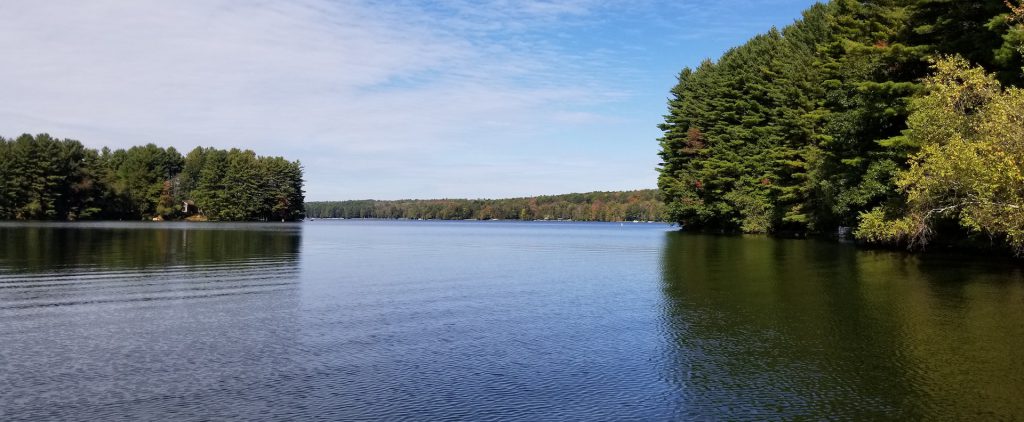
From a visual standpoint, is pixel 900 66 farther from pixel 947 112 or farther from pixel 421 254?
pixel 421 254

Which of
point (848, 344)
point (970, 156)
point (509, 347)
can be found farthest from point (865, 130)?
point (509, 347)

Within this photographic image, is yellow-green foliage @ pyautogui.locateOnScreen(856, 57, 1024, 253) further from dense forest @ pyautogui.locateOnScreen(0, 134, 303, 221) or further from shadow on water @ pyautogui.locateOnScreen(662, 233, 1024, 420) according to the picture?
dense forest @ pyautogui.locateOnScreen(0, 134, 303, 221)

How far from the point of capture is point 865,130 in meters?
43.3

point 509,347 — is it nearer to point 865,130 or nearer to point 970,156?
point 970,156

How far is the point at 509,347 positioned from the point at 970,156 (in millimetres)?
20177

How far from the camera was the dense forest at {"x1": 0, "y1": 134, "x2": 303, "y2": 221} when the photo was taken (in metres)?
130

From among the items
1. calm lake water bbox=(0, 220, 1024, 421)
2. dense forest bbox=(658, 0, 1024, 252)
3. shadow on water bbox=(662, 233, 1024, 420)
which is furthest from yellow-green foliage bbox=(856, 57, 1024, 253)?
calm lake water bbox=(0, 220, 1024, 421)

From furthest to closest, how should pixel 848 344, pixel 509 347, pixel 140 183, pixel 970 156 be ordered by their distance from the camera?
pixel 140 183, pixel 970 156, pixel 848 344, pixel 509 347

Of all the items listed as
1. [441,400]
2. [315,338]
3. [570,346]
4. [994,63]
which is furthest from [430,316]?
[994,63]

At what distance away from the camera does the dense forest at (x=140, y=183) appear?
129625 millimetres

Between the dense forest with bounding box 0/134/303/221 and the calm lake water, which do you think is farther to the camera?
the dense forest with bounding box 0/134/303/221

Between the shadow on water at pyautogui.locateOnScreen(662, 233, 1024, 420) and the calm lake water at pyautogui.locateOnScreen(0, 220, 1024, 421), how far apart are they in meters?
0.06

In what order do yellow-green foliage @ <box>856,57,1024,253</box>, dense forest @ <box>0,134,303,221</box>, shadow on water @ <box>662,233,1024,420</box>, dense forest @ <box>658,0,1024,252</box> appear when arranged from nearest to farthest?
shadow on water @ <box>662,233,1024,420</box> < yellow-green foliage @ <box>856,57,1024,253</box> < dense forest @ <box>658,0,1024,252</box> < dense forest @ <box>0,134,303,221</box>

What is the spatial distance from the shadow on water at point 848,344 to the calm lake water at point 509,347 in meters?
0.06
